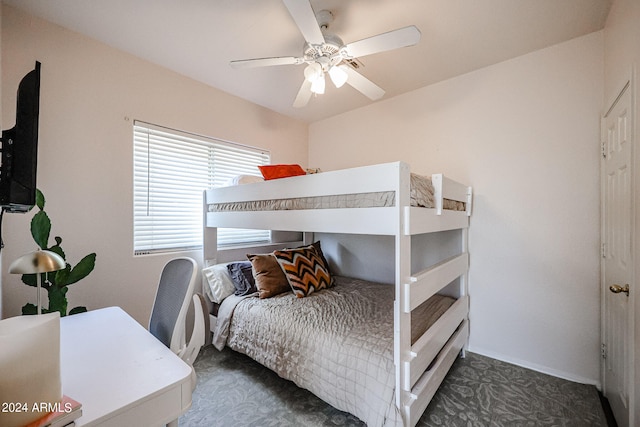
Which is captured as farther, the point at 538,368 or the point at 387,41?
the point at 538,368

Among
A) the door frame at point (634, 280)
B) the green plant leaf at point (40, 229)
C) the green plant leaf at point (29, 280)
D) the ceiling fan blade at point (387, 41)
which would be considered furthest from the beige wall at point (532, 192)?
the green plant leaf at point (29, 280)

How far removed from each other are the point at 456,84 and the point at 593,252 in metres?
1.75

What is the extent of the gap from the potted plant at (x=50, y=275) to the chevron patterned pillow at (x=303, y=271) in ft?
4.58

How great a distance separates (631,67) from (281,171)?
200cm

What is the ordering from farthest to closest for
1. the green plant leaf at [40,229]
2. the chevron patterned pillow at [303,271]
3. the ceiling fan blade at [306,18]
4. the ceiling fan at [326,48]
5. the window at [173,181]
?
Result: the chevron patterned pillow at [303,271], the window at [173,181], the green plant leaf at [40,229], the ceiling fan at [326,48], the ceiling fan blade at [306,18]

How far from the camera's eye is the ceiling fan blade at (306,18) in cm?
119

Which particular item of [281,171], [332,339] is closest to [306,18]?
[281,171]

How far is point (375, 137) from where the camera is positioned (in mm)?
3004

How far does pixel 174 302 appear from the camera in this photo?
1345 mm

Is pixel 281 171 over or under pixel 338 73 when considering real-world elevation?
under

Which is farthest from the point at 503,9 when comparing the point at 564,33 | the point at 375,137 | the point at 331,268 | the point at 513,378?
the point at 331,268

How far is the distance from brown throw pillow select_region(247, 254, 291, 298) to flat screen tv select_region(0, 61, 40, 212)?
62.5 inches

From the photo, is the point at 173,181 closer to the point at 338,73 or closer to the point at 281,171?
the point at 281,171

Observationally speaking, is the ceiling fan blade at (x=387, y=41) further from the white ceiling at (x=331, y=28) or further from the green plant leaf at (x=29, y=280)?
the green plant leaf at (x=29, y=280)
